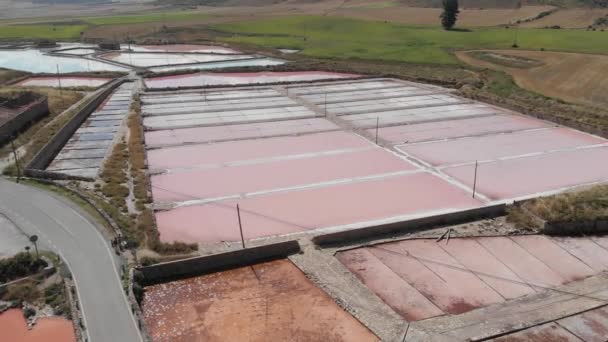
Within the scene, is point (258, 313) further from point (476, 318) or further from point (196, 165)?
point (196, 165)

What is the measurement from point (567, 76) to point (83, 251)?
5202 cm

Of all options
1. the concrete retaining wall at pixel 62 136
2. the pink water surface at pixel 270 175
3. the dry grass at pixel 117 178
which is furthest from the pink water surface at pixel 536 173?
the concrete retaining wall at pixel 62 136

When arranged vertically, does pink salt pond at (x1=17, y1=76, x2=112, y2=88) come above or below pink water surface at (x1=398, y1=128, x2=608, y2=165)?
above

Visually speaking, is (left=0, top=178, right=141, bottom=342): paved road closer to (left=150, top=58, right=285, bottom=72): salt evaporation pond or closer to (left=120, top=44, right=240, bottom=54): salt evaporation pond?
(left=150, top=58, right=285, bottom=72): salt evaporation pond

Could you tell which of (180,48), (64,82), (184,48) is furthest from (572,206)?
(180,48)

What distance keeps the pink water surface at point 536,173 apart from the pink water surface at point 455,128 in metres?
6.13

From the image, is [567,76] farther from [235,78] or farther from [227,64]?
[227,64]

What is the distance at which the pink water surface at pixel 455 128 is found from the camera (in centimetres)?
3816

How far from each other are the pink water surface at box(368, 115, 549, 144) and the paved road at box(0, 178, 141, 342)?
2161 centimetres

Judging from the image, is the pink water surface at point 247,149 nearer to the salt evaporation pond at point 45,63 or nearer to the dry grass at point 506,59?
the dry grass at point 506,59

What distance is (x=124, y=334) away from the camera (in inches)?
648

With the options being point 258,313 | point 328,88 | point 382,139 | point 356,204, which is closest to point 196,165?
point 356,204

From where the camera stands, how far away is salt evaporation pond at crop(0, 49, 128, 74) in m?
66.8

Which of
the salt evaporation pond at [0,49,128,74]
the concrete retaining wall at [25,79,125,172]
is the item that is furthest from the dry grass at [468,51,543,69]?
the concrete retaining wall at [25,79,125,172]
